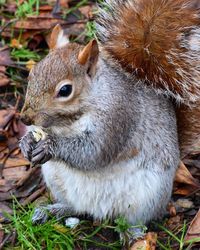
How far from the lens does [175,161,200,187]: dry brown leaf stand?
8.57 feet

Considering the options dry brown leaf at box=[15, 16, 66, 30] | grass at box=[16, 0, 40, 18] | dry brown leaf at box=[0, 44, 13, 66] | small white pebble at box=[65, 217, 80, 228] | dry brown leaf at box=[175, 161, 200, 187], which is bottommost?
small white pebble at box=[65, 217, 80, 228]

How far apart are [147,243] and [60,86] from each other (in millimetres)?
700

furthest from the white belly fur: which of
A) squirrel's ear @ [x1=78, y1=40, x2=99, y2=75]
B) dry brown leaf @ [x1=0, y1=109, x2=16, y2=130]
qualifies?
dry brown leaf @ [x1=0, y1=109, x2=16, y2=130]

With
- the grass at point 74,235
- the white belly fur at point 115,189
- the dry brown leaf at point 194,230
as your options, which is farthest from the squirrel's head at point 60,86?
the dry brown leaf at point 194,230

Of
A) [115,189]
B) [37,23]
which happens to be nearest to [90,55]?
[115,189]

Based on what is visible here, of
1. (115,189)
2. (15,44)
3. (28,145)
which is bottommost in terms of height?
(115,189)

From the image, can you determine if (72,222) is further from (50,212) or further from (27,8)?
(27,8)

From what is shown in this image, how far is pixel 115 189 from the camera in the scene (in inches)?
90.1

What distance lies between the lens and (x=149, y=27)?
2268 mm

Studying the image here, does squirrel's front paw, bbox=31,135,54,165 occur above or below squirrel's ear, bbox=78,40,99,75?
below

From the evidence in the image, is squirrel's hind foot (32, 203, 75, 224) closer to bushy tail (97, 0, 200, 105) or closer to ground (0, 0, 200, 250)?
ground (0, 0, 200, 250)

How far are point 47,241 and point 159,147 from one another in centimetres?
52

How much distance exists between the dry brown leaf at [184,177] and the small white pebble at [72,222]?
17.3 inches

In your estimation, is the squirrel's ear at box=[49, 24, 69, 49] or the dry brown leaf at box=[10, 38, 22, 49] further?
the dry brown leaf at box=[10, 38, 22, 49]
